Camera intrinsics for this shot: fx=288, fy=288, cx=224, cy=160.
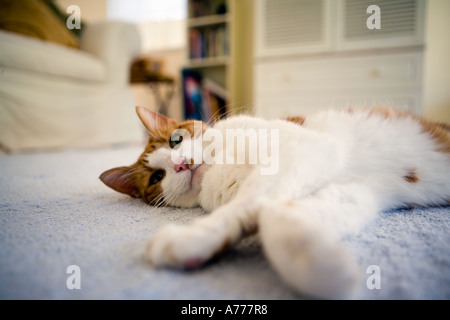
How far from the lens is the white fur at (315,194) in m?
0.40

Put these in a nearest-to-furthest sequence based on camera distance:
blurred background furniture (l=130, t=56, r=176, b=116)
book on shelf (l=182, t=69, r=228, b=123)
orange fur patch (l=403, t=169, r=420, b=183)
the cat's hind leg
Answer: the cat's hind leg
orange fur patch (l=403, t=169, r=420, b=183)
book on shelf (l=182, t=69, r=228, b=123)
blurred background furniture (l=130, t=56, r=176, b=116)

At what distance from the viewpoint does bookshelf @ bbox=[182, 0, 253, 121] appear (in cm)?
300

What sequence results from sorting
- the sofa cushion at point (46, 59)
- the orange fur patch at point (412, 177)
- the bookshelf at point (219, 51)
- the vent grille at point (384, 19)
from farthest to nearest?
the bookshelf at point (219, 51) → the vent grille at point (384, 19) → the sofa cushion at point (46, 59) → the orange fur patch at point (412, 177)

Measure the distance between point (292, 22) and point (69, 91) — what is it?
6.57 ft

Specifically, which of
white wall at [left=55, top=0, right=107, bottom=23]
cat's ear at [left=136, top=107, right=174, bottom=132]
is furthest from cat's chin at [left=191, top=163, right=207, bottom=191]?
white wall at [left=55, top=0, right=107, bottom=23]

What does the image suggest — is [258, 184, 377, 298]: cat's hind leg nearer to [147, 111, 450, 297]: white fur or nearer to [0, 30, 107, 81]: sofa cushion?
[147, 111, 450, 297]: white fur

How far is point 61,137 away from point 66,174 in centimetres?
112

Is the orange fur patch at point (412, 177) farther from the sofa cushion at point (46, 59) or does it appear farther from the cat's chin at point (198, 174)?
the sofa cushion at point (46, 59)

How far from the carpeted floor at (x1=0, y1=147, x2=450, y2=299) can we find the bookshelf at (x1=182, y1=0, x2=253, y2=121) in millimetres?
2337

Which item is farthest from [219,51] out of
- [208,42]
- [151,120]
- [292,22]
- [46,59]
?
[151,120]

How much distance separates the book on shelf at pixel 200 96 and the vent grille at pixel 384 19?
1360mm

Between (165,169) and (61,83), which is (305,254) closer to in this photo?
(165,169)

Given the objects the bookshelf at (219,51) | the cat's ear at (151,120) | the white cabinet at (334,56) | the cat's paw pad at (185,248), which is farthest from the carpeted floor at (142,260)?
the bookshelf at (219,51)

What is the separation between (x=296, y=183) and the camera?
62 centimetres
